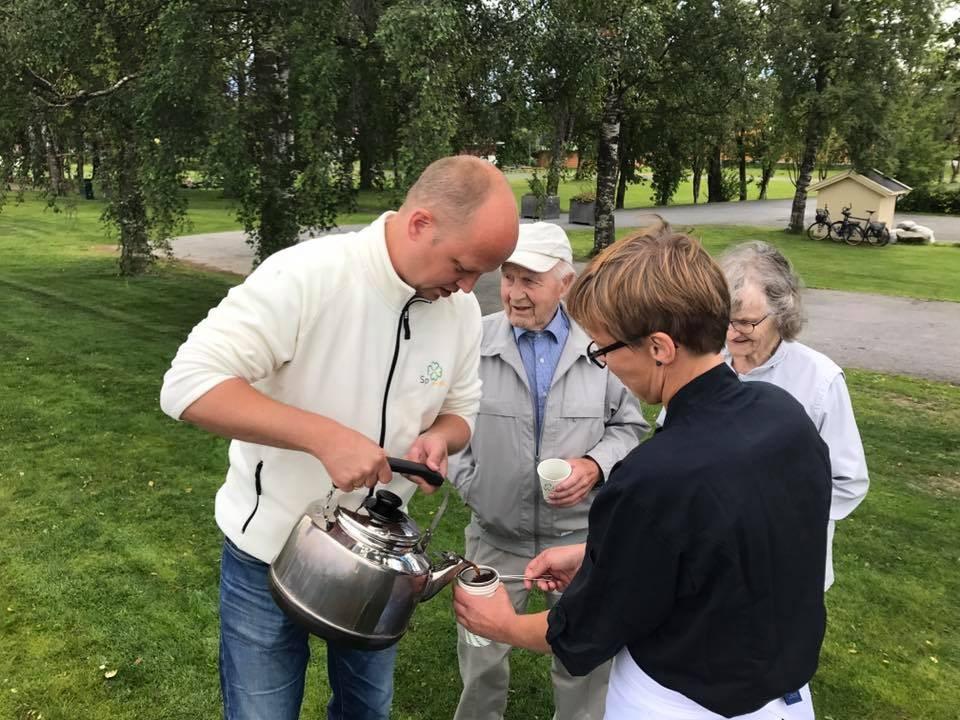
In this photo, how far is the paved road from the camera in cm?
1005

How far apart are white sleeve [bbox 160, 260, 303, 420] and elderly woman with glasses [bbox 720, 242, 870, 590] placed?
5.16 feet

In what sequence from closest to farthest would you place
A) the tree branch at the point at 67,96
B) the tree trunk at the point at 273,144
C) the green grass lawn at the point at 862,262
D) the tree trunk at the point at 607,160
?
the tree trunk at the point at 273,144 → the tree branch at the point at 67,96 → the tree trunk at the point at 607,160 → the green grass lawn at the point at 862,262

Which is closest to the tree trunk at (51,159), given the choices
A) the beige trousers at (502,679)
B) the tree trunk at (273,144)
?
the tree trunk at (273,144)

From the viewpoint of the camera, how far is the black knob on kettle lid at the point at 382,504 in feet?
6.23

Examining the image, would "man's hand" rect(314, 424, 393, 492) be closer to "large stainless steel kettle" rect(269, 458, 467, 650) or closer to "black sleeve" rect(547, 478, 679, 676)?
"large stainless steel kettle" rect(269, 458, 467, 650)

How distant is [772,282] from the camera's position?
2.81 metres

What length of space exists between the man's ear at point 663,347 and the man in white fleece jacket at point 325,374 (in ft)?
1.68

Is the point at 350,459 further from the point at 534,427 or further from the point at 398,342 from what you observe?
the point at 534,427

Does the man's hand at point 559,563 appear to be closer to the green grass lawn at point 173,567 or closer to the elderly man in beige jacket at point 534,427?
the elderly man in beige jacket at point 534,427

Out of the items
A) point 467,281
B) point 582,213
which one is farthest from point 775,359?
point 582,213

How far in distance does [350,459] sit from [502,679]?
1824mm

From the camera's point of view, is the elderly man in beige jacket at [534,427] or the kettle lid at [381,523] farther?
the elderly man in beige jacket at [534,427]

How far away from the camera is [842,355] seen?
33.9 feet

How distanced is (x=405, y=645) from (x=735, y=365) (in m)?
2.33
